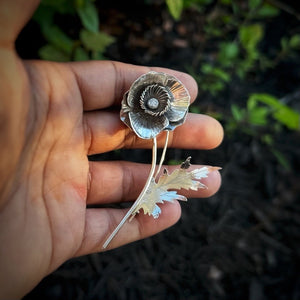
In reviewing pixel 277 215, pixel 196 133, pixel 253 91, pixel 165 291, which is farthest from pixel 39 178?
pixel 253 91

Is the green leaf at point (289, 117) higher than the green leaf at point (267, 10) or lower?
lower

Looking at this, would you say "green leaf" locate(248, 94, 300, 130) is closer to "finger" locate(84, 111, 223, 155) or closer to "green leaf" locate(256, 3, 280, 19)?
"finger" locate(84, 111, 223, 155)

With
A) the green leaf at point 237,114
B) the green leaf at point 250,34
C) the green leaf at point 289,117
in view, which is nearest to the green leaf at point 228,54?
the green leaf at point 250,34

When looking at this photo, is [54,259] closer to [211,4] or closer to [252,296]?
[252,296]

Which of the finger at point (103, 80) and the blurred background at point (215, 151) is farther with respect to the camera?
the blurred background at point (215, 151)

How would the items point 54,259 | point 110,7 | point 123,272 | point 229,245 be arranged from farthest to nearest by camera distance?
point 110,7 < point 229,245 < point 123,272 < point 54,259

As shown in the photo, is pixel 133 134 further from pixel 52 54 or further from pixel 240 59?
pixel 240 59

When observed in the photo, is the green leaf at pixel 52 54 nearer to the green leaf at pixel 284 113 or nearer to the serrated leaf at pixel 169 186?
the serrated leaf at pixel 169 186
